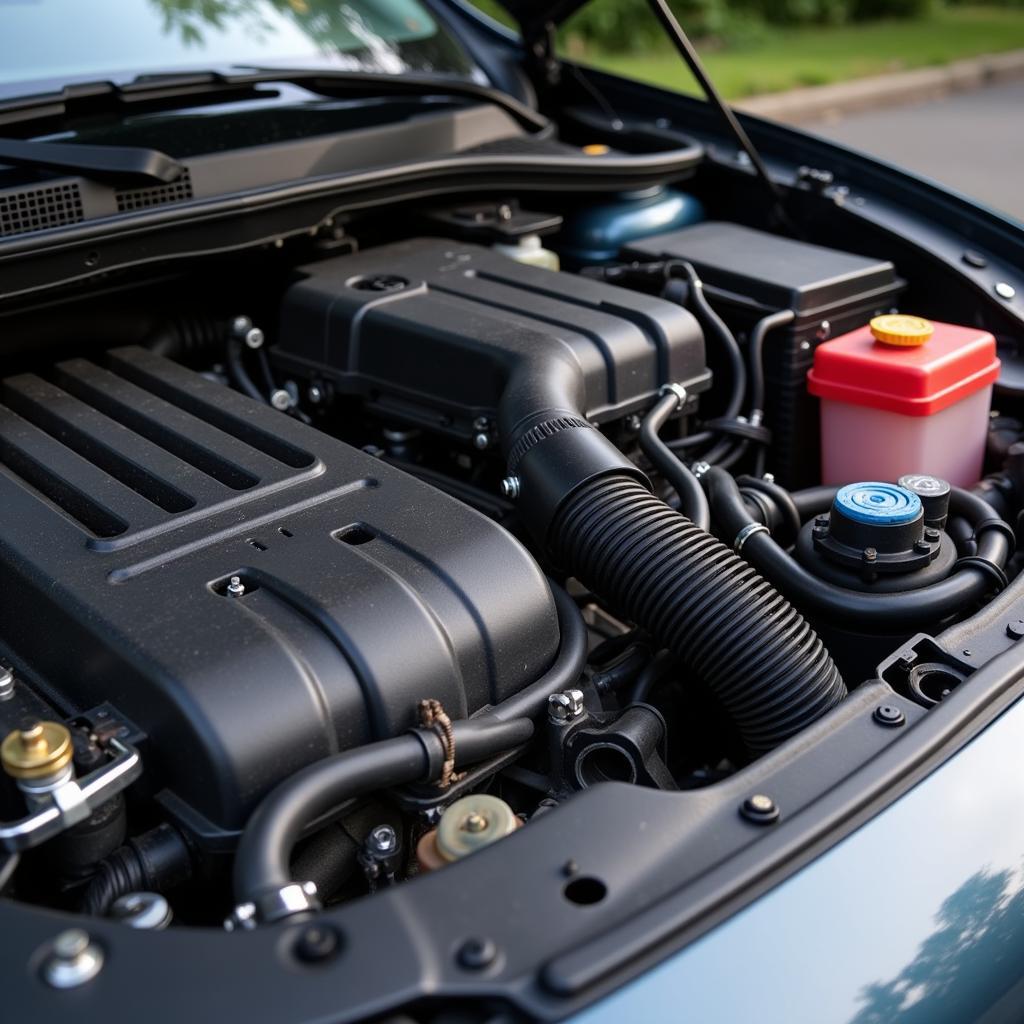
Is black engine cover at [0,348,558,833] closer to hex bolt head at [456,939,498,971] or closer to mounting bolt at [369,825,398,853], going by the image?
mounting bolt at [369,825,398,853]

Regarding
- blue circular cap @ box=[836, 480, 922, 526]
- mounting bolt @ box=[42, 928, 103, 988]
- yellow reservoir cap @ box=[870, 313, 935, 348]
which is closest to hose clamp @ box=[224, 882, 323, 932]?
mounting bolt @ box=[42, 928, 103, 988]

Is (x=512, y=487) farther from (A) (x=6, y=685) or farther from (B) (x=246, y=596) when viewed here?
(A) (x=6, y=685)

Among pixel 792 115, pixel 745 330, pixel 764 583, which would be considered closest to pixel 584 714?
pixel 764 583

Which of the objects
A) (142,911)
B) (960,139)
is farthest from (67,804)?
(960,139)

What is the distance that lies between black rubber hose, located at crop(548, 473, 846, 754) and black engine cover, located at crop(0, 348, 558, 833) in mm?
111

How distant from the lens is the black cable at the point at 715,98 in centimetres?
217

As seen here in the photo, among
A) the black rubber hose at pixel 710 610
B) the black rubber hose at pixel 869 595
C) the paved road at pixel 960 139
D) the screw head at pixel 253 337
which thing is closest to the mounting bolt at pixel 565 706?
the black rubber hose at pixel 710 610

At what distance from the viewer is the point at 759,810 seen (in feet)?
3.85

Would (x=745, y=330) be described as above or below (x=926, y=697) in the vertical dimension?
above

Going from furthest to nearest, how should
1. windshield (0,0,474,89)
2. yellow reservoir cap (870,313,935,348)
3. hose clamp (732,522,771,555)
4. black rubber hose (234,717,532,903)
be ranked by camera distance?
windshield (0,0,474,89) → yellow reservoir cap (870,313,935,348) → hose clamp (732,522,771,555) → black rubber hose (234,717,532,903)

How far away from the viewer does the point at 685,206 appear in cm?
262

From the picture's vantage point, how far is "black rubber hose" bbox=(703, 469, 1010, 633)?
1.62 metres

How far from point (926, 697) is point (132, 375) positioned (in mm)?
1313

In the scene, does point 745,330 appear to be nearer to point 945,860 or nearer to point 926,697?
point 926,697
